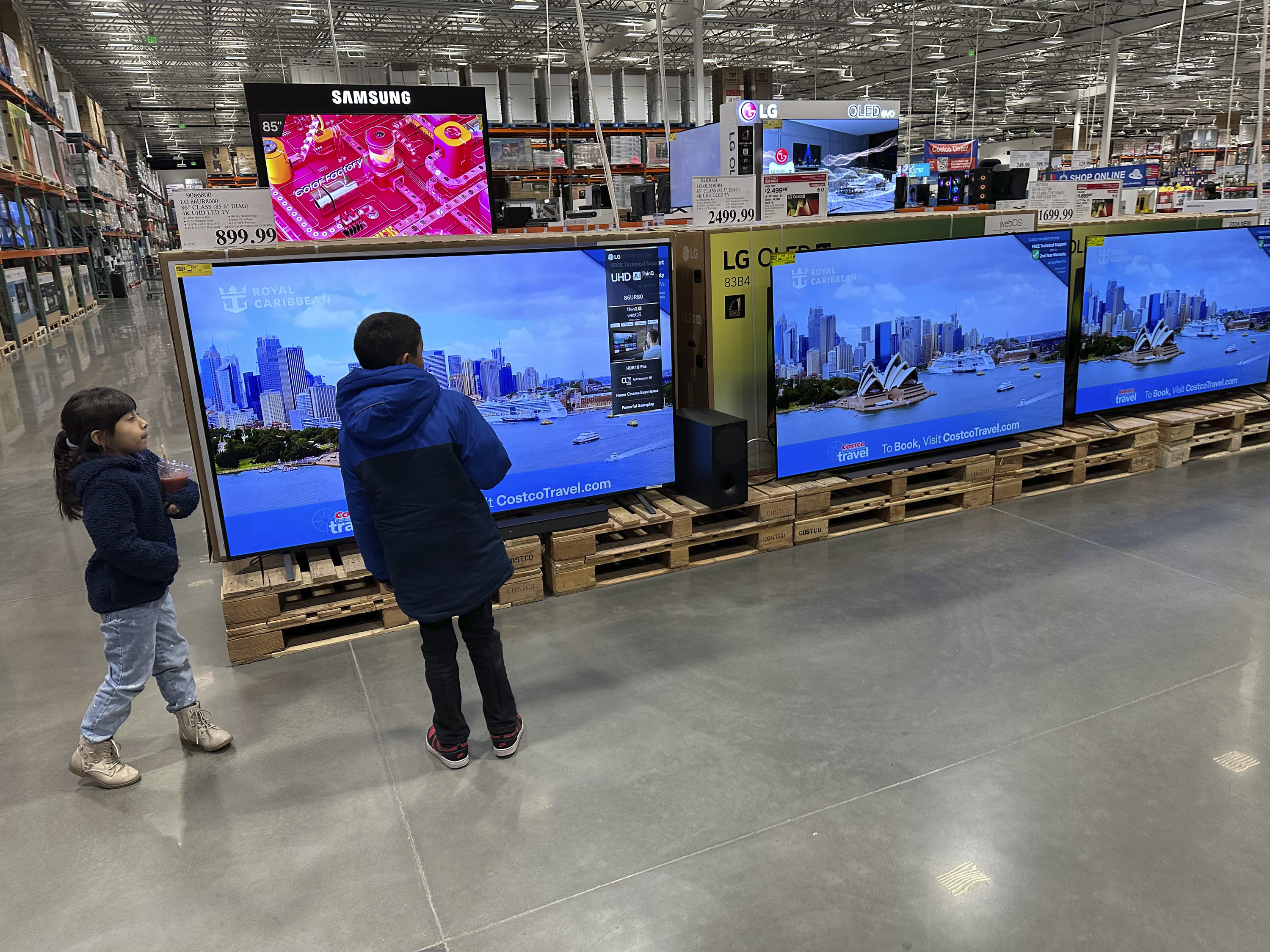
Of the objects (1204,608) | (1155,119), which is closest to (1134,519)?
(1204,608)

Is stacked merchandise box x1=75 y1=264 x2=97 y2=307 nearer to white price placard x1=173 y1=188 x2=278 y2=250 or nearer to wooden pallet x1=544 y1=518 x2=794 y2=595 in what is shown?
white price placard x1=173 y1=188 x2=278 y2=250

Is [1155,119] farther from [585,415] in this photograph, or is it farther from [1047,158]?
[585,415]

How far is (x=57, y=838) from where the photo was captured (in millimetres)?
2598

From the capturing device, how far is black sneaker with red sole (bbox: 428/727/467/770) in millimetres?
2867

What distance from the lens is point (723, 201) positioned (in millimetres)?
4766

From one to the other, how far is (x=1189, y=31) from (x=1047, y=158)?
10574 mm

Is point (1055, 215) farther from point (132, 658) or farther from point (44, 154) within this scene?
point (44, 154)

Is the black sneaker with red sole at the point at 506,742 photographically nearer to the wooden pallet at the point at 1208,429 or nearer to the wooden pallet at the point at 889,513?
the wooden pallet at the point at 889,513

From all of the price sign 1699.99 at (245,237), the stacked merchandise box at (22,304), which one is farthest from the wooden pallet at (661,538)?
the stacked merchandise box at (22,304)

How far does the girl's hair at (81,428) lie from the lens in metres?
2.49

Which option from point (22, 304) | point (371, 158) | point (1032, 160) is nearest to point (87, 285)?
point (22, 304)

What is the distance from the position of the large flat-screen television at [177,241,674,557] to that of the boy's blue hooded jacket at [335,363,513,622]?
1223mm

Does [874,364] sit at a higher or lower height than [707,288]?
lower

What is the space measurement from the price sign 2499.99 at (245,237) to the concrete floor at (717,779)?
183 centimetres
